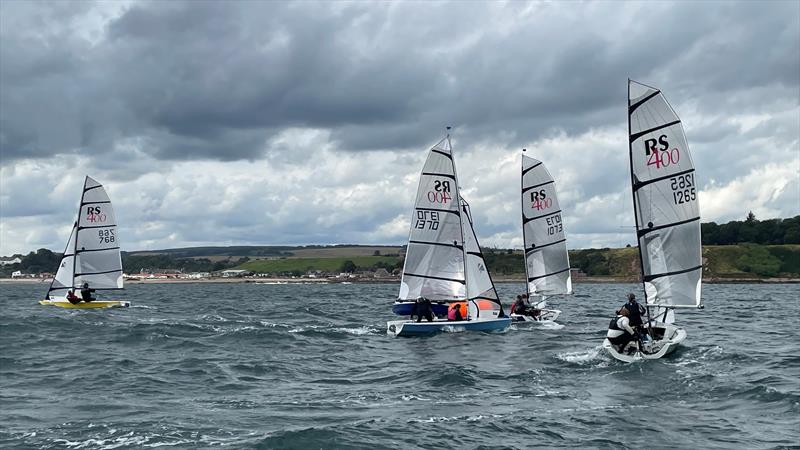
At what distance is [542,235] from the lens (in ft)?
167

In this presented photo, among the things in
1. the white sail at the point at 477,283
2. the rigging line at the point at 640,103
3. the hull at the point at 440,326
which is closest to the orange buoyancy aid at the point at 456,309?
the hull at the point at 440,326

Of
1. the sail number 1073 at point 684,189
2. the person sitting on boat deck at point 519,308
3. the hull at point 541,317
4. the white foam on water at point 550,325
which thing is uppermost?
the sail number 1073 at point 684,189

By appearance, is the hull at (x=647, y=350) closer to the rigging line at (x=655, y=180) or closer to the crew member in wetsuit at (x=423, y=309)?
the rigging line at (x=655, y=180)

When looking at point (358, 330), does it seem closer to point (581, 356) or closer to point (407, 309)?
point (407, 309)

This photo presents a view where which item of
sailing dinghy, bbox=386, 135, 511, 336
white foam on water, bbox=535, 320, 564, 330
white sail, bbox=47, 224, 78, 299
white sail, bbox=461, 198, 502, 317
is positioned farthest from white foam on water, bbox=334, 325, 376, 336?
white sail, bbox=47, 224, 78, 299

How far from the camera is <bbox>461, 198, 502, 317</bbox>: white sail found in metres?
42.5

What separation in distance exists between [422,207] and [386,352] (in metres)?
11.2

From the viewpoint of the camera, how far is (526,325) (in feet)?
147

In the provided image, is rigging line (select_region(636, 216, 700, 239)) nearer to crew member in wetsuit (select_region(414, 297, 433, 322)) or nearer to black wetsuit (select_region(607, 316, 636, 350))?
black wetsuit (select_region(607, 316, 636, 350))

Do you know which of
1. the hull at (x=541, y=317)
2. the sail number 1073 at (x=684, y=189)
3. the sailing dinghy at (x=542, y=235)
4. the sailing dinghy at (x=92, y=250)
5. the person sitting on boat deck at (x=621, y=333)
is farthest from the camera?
the sailing dinghy at (x=92, y=250)

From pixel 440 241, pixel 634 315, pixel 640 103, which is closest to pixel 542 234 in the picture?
pixel 440 241

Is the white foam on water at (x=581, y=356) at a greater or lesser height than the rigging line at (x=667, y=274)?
lesser

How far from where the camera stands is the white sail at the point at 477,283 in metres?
42.5

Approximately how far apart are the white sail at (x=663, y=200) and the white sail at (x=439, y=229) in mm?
12241
